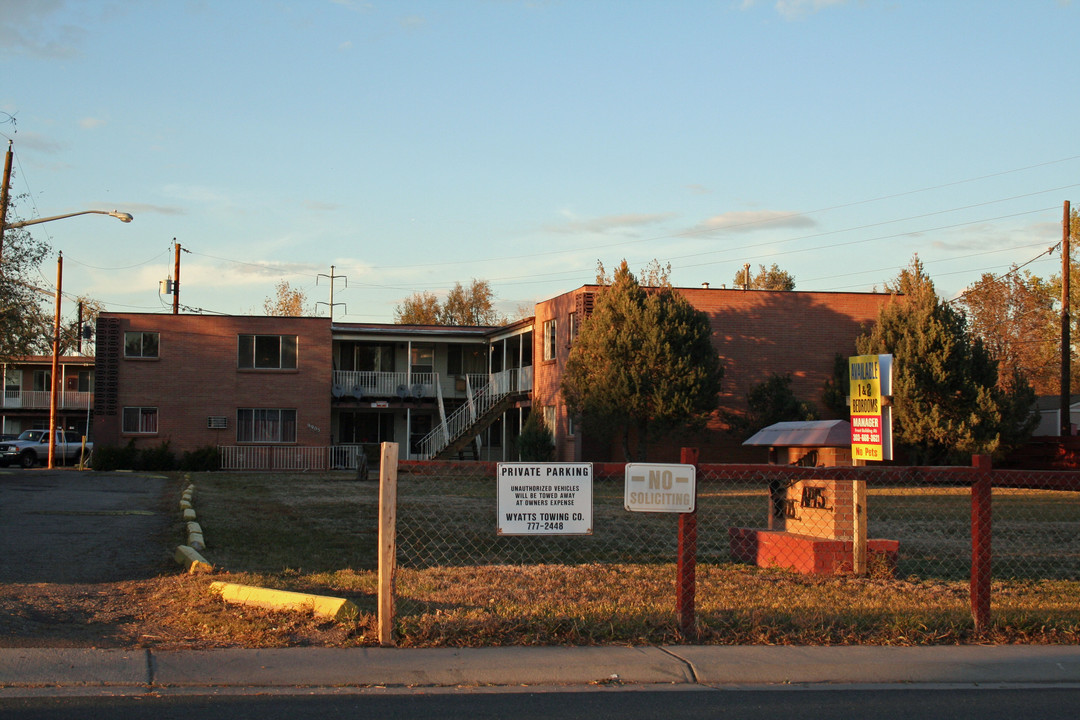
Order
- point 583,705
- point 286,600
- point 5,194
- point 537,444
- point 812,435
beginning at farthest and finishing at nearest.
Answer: point 537,444 < point 5,194 < point 812,435 < point 286,600 < point 583,705

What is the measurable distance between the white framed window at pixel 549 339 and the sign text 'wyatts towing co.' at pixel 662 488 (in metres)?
26.3

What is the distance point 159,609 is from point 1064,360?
98.3 feet

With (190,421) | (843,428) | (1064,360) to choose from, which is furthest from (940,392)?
(190,421)

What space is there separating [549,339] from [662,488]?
26.8 meters

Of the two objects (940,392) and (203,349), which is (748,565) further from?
(203,349)

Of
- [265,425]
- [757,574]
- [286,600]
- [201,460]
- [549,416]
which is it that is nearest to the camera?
[286,600]

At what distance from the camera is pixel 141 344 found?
3703cm

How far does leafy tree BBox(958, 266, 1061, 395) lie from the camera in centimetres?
5209

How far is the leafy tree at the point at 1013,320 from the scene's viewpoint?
5209cm

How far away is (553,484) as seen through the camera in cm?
745

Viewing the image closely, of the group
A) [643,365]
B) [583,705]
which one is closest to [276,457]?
[643,365]

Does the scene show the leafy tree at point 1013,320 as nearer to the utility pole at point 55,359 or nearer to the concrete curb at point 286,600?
the utility pole at point 55,359

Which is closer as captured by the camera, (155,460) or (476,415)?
(155,460)

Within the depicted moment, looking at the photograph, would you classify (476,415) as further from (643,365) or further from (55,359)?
(55,359)
